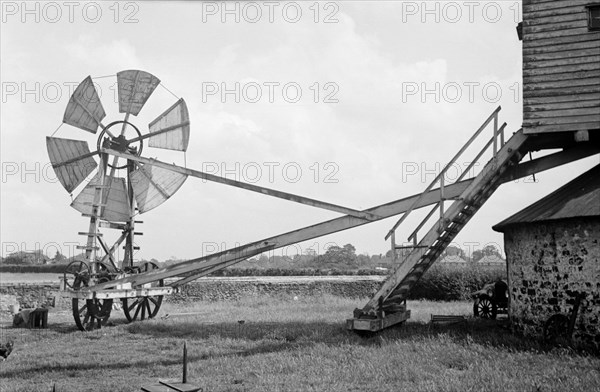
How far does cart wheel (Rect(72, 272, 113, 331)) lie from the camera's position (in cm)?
1791

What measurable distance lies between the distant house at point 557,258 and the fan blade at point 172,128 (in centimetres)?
1019

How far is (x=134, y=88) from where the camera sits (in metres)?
19.5

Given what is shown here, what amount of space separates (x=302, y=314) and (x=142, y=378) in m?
10.1

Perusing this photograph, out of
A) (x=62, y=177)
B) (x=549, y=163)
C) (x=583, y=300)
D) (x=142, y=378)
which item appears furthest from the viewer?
(x=62, y=177)

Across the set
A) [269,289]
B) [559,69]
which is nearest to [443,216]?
[559,69]

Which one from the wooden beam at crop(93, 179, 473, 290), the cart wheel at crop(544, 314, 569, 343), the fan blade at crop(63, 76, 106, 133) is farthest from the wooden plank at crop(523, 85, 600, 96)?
the fan blade at crop(63, 76, 106, 133)

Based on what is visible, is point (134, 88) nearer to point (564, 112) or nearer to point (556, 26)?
point (556, 26)

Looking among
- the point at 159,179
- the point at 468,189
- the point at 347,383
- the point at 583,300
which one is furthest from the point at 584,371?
the point at 159,179

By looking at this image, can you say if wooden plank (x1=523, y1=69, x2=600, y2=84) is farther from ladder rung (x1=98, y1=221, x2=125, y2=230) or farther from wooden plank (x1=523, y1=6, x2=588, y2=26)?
ladder rung (x1=98, y1=221, x2=125, y2=230)

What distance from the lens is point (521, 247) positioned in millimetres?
14688

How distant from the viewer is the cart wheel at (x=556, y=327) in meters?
13.2

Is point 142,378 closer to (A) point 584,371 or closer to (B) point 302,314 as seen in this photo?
(A) point 584,371

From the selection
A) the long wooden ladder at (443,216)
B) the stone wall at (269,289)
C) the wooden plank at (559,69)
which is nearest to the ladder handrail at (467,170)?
the long wooden ladder at (443,216)

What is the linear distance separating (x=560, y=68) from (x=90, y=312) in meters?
14.7
